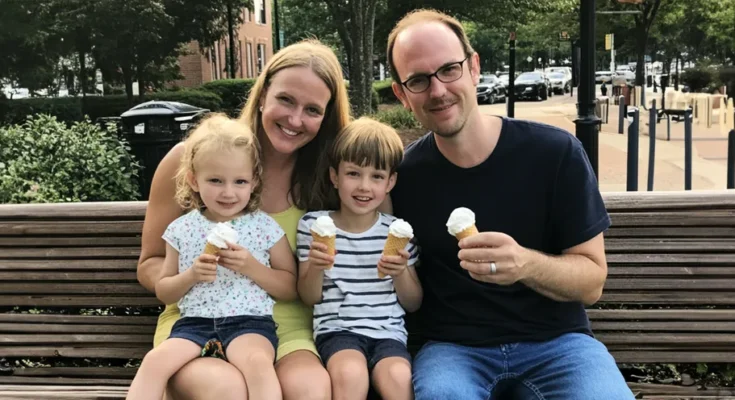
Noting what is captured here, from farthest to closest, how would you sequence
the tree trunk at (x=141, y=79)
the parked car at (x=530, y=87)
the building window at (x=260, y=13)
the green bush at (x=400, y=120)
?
the building window at (x=260, y=13)
the parked car at (x=530, y=87)
the green bush at (x=400, y=120)
the tree trunk at (x=141, y=79)

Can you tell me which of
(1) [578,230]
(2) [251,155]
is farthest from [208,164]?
(1) [578,230]

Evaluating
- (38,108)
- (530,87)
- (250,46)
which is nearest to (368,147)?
(38,108)

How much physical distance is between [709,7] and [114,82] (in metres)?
23.7

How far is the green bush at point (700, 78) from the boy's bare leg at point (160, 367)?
3189 cm

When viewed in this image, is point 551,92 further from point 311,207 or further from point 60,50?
A: point 311,207

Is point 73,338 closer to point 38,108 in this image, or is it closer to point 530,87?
point 38,108

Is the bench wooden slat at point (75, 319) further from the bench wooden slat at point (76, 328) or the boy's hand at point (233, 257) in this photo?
the boy's hand at point (233, 257)

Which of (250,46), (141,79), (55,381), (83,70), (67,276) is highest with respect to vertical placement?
(250,46)

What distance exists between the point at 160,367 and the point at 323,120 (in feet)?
3.91

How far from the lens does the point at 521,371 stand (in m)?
2.54

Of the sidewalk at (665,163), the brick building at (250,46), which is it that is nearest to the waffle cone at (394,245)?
the sidewalk at (665,163)

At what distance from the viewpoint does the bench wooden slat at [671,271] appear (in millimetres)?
3041

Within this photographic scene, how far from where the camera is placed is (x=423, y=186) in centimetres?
273

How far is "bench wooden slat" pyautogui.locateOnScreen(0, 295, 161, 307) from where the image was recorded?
3178 mm
